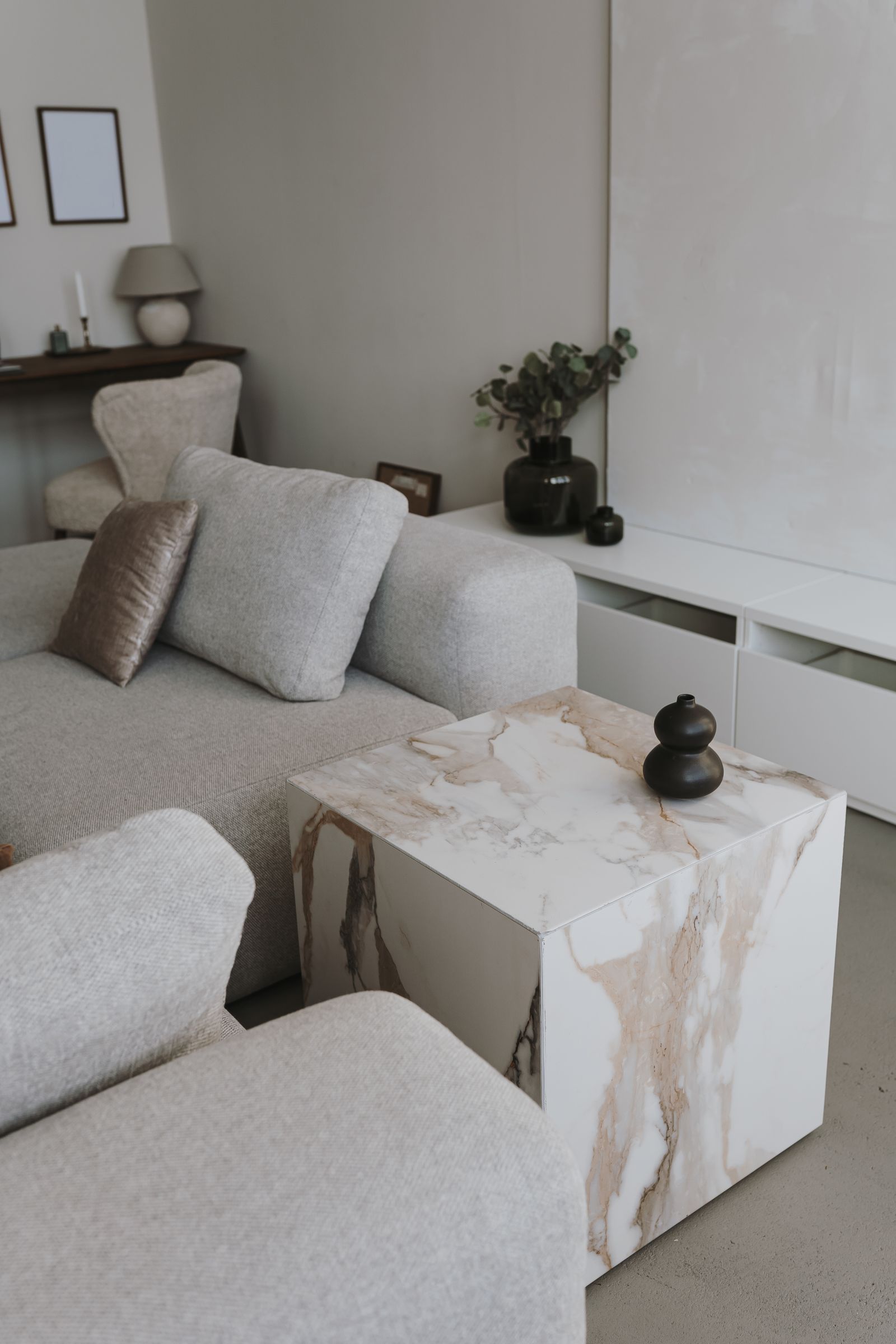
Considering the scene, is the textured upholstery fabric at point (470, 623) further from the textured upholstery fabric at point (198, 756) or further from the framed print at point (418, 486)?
the framed print at point (418, 486)

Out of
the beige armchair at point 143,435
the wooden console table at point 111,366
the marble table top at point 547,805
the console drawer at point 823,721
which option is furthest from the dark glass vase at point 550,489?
the wooden console table at point 111,366

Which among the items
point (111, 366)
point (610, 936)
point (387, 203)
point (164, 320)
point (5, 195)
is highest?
point (5, 195)

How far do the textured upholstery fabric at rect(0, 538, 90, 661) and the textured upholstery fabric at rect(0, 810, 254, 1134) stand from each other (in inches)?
65.2

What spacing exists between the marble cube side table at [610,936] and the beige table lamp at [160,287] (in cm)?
355

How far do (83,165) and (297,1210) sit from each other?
470cm

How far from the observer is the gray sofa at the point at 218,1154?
0.72 metres

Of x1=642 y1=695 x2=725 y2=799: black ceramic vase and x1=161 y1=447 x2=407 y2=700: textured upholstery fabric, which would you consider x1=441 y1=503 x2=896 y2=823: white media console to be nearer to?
x1=161 y1=447 x2=407 y2=700: textured upholstery fabric

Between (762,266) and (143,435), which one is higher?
(762,266)

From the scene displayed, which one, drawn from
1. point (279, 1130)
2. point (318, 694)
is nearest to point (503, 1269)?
point (279, 1130)

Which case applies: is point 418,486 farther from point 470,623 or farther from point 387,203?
point 470,623

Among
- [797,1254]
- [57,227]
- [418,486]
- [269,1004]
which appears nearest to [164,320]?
[57,227]

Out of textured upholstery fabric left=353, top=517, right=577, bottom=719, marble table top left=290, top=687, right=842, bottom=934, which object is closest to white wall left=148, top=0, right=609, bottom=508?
textured upholstery fabric left=353, top=517, right=577, bottom=719

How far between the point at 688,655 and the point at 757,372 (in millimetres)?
688

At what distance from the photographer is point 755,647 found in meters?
2.48
